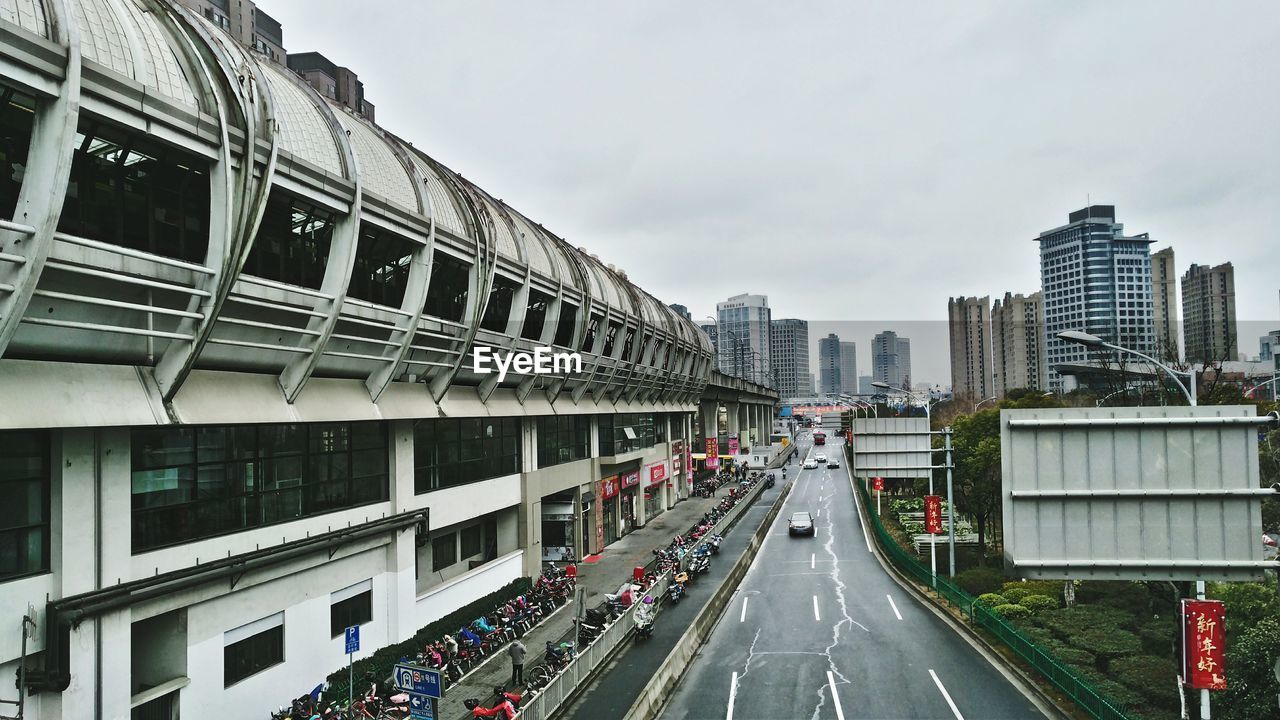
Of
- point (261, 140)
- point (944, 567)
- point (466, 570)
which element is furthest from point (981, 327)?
point (261, 140)

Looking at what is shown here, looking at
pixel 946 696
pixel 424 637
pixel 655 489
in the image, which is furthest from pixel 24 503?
pixel 655 489

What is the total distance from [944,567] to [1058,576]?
27.3 m

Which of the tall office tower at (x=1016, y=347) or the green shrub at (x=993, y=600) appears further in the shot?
the tall office tower at (x=1016, y=347)

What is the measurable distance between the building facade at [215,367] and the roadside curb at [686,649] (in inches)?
318

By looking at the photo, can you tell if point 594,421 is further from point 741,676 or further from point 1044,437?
point 1044,437

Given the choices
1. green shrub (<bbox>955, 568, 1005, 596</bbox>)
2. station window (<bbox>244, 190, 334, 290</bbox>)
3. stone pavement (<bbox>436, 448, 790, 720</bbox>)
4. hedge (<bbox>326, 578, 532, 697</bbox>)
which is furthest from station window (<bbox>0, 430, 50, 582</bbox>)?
green shrub (<bbox>955, 568, 1005, 596</bbox>)

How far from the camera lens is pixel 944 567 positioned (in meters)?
35.5

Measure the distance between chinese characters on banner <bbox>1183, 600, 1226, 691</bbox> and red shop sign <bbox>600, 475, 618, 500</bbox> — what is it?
30.8 m

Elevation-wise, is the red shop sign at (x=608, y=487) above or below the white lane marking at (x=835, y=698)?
above

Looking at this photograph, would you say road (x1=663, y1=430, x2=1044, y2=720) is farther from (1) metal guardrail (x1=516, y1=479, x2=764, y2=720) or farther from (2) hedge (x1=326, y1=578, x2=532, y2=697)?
(2) hedge (x1=326, y1=578, x2=532, y2=697)

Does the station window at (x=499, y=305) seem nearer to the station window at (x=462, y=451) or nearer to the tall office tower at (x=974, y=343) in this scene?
the station window at (x=462, y=451)

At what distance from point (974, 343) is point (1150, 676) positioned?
185 metres

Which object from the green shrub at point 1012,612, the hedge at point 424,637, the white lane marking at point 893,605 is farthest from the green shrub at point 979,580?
the hedge at point 424,637

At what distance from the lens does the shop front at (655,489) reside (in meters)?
51.8
